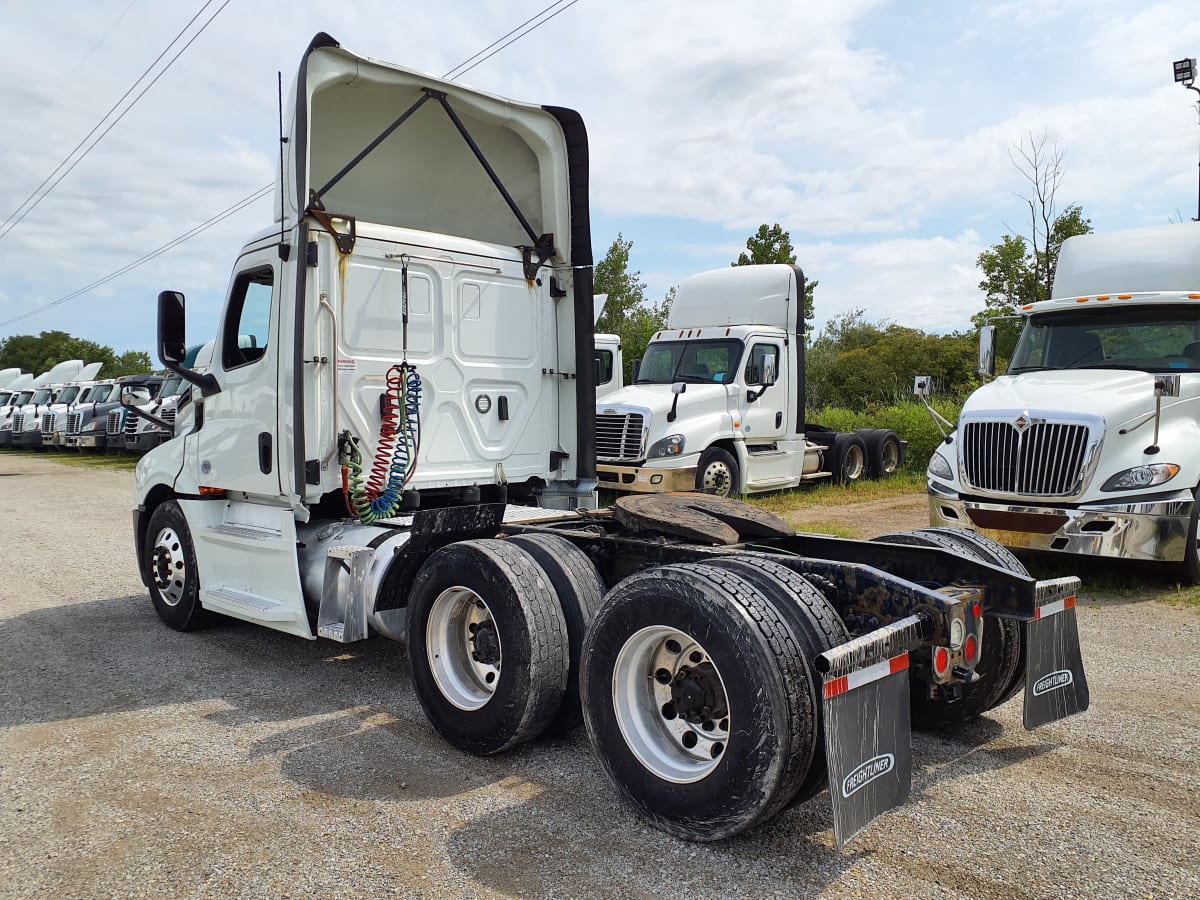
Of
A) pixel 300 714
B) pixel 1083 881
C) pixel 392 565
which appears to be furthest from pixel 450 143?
pixel 1083 881

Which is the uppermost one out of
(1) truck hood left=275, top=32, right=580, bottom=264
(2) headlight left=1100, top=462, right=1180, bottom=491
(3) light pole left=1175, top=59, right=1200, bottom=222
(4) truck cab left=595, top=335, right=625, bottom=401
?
(3) light pole left=1175, top=59, right=1200, bottom=222

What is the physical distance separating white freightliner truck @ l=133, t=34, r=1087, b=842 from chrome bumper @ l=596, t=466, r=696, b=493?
219 inches

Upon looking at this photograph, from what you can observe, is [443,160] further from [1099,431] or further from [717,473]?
[717,473]

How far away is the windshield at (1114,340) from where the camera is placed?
27.7ft

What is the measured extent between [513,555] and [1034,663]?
90.5 inches

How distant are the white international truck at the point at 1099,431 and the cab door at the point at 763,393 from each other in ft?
14.9

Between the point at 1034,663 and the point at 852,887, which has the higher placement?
the point at 1034,663

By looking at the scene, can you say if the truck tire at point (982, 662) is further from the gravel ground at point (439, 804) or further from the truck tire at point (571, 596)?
the truck tire at point (571, 596)

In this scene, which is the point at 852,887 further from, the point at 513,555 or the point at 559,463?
the point at 559,463

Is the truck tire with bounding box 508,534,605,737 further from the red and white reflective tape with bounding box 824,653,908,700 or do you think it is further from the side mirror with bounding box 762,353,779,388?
the side mirror with bounding box 762,353,779,388

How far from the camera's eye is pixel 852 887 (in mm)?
3143

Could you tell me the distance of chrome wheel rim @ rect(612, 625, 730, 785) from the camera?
3.56 m

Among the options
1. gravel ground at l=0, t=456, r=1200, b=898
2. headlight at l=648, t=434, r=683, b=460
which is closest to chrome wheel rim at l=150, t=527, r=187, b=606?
gravel ground at l=0, t=456, r=1200, b=898

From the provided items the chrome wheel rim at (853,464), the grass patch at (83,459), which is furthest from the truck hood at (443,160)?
the grass patch at (83,459)
